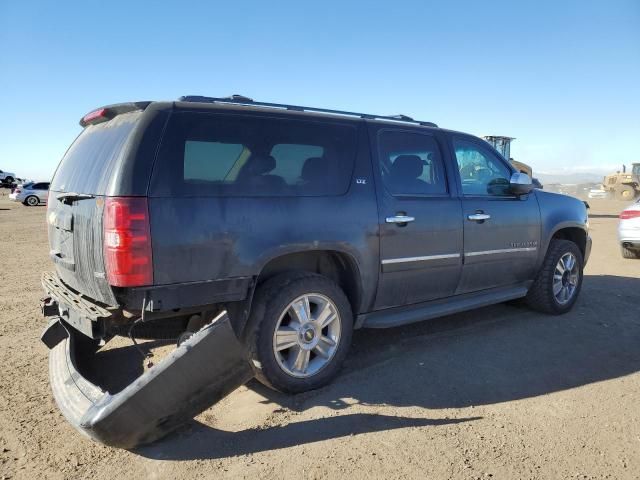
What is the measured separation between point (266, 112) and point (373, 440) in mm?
2296

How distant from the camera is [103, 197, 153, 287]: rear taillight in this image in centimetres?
Result: 278

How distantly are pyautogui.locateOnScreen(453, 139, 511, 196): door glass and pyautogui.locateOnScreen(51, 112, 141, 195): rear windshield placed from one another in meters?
3.03

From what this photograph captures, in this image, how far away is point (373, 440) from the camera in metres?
2.91

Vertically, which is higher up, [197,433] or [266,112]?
[266,112]

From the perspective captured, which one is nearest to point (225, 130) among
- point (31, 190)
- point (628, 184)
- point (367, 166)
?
point (367, 166)

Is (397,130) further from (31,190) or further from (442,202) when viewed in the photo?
(31,190)

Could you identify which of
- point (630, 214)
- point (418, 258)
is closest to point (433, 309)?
point (418, 258)

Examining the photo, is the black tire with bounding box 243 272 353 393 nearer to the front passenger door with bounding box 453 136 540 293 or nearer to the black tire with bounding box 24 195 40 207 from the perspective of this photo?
the front passenger door with bounding box 453 136 540 293

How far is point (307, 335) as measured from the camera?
11.5ft

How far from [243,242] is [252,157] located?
603 mm

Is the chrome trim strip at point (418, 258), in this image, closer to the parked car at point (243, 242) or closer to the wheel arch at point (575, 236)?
the parked car at point (243, 242)

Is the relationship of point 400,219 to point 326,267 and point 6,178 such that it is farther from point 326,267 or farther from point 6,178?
point 6,178

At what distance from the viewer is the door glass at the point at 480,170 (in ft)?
15.5

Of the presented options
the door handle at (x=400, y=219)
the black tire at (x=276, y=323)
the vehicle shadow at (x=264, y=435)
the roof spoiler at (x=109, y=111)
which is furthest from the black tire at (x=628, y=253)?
the roof spoiler at (x=109, y=111)
